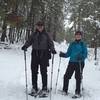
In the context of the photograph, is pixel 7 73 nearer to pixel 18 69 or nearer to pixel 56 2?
pixel 18 69

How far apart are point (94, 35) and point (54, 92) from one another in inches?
786

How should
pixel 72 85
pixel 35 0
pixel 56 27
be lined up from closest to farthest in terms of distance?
pixel 72 85, pixel 35 0, pixel 56 27

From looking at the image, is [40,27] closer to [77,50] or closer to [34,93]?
[77,50]

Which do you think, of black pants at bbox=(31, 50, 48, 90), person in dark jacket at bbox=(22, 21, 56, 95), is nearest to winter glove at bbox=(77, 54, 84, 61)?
person in dark jacket at bbox=(22, 21, 56, 95)

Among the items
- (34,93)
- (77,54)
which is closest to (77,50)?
(77,54)

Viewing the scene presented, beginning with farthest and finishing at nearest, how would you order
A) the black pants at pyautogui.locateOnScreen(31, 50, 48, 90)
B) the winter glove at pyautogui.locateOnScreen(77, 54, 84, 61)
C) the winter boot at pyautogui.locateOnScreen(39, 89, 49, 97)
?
the winter glove at pyautogui.locateOnScreen(77, 54, 84, 61) → the black pants at pyautogui.locateOnScreen(31, 50, 48, 90) → the winter boot at pyautogui.locateOnScreen(39, 89, 49, 97)

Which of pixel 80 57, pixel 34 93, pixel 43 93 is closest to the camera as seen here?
pixel 43 93

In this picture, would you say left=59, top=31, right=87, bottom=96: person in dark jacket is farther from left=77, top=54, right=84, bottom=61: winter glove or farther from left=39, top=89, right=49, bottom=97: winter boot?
left=39, top=89, right=49, bottom=97: winter boot

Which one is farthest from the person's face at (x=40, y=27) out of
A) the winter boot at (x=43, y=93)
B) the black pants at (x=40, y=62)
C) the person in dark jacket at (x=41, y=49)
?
the winter boot at (x=43, y=93)

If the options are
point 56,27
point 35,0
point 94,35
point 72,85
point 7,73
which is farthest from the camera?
point 56,27

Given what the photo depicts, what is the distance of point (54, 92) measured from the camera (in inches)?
484

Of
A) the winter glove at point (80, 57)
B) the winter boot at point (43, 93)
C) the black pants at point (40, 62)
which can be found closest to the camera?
the winter boot at point (43, 93)

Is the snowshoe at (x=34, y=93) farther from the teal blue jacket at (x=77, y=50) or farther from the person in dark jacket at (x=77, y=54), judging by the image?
the teal blue jacket at (x=77, y=50)

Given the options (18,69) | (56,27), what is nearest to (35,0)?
(18,69)
